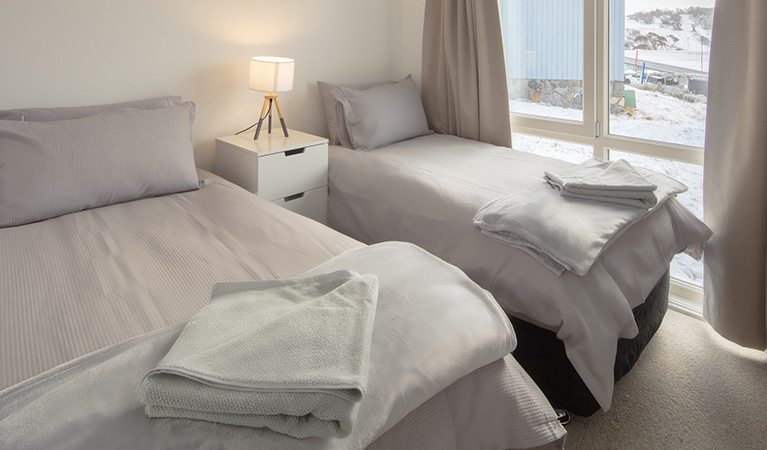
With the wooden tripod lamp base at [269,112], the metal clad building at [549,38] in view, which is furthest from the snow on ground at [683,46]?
the wooden tripod lamp base at [269,112]

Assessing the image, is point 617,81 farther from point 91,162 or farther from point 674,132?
point 91,162

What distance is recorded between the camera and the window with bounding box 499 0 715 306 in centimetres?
247

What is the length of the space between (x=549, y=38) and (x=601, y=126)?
1.83 ft

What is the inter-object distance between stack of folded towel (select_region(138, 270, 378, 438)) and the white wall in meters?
1.74

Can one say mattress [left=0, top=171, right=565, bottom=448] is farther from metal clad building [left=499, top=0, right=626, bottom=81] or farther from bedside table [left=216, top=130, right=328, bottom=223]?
metal clad building [left=499, top=0, right=626, bottom=81]

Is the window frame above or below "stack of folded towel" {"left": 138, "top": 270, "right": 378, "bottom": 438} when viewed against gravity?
above

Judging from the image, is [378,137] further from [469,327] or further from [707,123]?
[469,327]

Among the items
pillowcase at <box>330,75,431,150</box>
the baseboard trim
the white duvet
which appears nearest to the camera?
the white duvet

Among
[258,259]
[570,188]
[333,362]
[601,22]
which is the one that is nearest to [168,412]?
[333,362]

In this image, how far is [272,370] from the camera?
94cm

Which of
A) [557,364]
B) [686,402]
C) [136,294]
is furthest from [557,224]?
[136,294]

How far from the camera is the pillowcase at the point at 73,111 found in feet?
6.99

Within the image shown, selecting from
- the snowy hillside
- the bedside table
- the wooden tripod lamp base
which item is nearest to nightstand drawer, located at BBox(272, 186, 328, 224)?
the bedside table

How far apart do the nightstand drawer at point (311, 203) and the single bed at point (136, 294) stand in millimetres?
406
